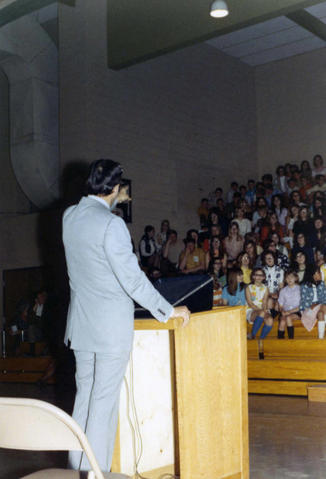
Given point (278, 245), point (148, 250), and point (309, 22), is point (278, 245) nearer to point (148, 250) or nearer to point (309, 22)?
point (148, 250)

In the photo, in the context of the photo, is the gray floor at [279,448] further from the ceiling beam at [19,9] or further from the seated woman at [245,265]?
the ceiling beam at [19,9]

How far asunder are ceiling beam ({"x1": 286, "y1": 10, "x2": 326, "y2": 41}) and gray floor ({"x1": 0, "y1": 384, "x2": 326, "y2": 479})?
662 centimetres

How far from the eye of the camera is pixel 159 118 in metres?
9.63

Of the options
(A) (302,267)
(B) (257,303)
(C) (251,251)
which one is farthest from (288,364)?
(C) (251,251)

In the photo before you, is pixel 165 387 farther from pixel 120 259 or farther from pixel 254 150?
pixel 254 150

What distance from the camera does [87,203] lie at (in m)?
2.32

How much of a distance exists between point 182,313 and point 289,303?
4.76 metres

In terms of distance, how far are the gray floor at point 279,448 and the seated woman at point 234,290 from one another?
2033 mm

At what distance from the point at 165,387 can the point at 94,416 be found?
0.79 m

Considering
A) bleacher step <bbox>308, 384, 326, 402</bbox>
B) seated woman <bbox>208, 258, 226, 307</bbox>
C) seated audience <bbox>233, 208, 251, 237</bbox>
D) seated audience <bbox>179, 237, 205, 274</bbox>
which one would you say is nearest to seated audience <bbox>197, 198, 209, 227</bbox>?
seated audience <bbox>233, 208, 251, 237</bbox>

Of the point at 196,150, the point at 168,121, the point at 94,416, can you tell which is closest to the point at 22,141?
the point at 168,121

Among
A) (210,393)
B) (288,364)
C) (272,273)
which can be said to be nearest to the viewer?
(210,393)

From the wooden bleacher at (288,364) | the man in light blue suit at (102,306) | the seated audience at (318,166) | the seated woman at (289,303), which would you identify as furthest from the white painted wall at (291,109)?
the man in light blue suit at (102,306)

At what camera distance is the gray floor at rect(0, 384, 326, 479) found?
10.2 feet
